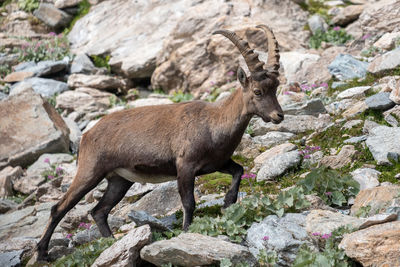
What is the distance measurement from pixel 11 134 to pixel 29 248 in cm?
708

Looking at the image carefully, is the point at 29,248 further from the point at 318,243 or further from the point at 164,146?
the point at 318,243

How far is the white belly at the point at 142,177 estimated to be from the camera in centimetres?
918

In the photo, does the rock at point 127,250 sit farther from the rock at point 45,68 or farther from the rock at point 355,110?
the rock at point 45,68

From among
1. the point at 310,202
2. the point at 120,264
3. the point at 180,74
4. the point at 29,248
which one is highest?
the point at 120,264

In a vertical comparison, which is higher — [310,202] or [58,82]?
[310,202]

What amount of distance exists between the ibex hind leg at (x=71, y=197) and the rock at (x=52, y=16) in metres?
18.0

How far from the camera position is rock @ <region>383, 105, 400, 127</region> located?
10.8 m

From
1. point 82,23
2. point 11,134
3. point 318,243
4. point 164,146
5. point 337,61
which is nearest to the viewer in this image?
point 318,243

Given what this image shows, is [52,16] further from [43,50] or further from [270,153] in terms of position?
[270,153]

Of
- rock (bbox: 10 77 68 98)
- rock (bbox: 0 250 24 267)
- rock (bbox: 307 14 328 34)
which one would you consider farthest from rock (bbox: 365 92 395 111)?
rock (bbox: 10 77 68 98)

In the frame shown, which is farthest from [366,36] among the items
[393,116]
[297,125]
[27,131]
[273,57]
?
[27,131]

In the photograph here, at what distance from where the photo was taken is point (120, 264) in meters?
7.08

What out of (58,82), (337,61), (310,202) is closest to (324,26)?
(337,61)

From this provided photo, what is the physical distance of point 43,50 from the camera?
23.4 m
